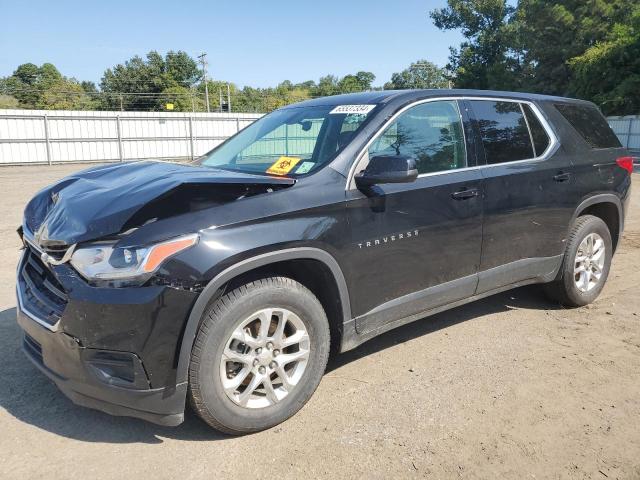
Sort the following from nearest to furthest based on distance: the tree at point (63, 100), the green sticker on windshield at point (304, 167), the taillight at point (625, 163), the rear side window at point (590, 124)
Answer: the green sticker on windshield at point (304, 167) < the rear side window at point (590, 124) < the taillight at point (625, 163) < the tree at point (63, 100)

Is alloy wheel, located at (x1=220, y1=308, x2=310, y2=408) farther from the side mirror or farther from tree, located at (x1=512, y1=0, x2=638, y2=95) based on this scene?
tree, located at (x1=512, y1=0, x2=638, y2=95)

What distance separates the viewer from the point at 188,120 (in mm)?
26078

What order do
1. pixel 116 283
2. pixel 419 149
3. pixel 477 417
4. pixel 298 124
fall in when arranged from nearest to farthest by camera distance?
1. pixel 116 283
2. pixel 477 417
3. pixel 419 149
4. pixel 298 124

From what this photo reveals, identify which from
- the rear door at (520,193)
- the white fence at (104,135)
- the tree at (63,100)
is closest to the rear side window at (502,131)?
the rear door at (520,193)

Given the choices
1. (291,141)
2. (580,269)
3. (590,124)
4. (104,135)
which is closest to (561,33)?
(104,135)

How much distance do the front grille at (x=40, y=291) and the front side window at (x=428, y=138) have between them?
195cm

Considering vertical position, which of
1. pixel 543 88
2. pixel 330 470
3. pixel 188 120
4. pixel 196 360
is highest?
pixel 543 88

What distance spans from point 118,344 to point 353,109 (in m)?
2.13

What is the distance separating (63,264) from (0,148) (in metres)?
23.5

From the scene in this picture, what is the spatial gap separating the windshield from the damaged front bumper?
3.95 feet

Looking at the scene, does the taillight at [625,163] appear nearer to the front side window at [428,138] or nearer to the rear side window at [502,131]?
the rear side window at [502,131]

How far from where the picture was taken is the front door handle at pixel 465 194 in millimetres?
3551

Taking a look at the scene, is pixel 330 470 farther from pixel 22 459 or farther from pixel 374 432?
pixel 22 459

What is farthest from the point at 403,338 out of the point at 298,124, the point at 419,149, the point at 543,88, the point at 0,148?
the point at 543,88
